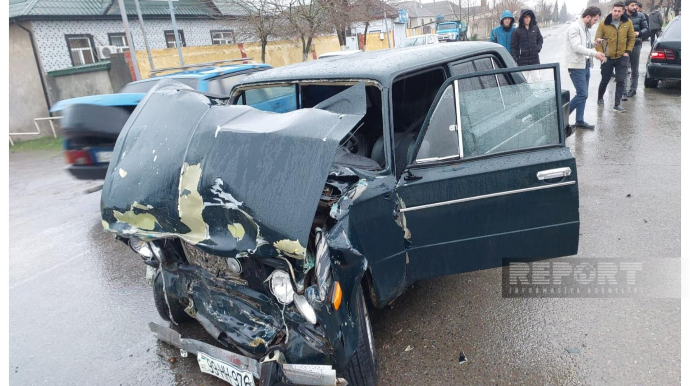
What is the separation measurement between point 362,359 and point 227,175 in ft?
4.10

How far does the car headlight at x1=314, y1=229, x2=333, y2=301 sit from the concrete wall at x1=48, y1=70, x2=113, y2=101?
14215 mm

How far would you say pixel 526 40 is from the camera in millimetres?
7965

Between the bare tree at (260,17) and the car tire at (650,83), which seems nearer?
the car tire at (650,83)

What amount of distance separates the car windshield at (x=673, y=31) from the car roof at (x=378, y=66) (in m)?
7.95

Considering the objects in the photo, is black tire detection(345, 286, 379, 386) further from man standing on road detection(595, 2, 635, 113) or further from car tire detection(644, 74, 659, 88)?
car tire detection(644, 74, 659, 88)

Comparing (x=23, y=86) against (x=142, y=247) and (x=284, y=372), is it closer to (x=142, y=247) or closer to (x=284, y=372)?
(x=142, y=247)

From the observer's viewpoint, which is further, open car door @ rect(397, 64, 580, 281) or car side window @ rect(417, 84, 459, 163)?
car side window @ rect(417, 84, 459, 163)

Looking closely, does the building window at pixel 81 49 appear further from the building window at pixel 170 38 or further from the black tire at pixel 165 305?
the black tire at pixel 165 305

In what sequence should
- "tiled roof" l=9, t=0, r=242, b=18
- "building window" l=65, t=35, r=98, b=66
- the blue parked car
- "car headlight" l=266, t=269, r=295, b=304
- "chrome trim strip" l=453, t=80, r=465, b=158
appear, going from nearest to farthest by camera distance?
1. "car headlight" l=266, t=269, r=295, b=304
2. "chrome trim strip" l=453, t=80, r=465, b=158
3. the blue parked car
4. "tiled roof" l=9, t=0, r=242, b=18
5. "building window" l=65, t=35, r=98, b=66

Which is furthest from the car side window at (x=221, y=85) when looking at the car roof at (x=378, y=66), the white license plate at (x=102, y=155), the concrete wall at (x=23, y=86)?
the concrete wall at (x=23, y=86)

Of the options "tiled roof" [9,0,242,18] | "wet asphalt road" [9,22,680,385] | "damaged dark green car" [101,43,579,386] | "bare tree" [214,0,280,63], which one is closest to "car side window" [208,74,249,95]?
"wet asphalt road" [9,22,680,385]

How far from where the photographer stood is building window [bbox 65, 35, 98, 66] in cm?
1605

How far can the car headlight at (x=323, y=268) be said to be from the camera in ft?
6.91
